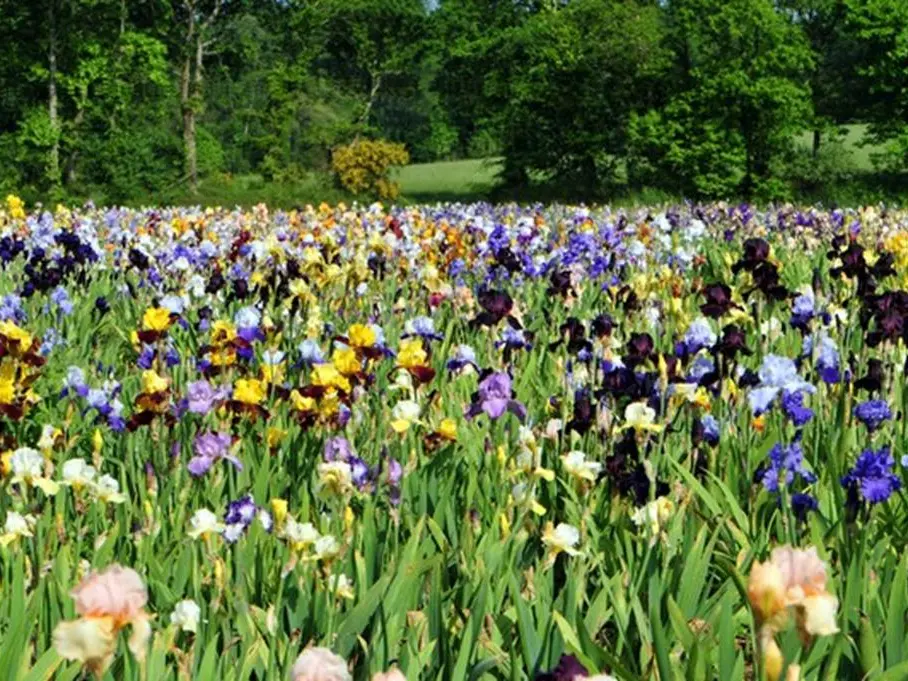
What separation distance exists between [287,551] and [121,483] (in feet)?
2.93

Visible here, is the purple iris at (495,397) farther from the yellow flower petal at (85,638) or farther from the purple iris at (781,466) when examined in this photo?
the yellow flower petal at (85,638)

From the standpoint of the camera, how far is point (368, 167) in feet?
113

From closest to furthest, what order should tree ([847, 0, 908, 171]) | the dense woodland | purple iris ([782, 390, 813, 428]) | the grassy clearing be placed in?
1. purple iris ([782, 390, 813, 428])
2. the dense woodland
3. tree ([847, 0, 908, 171])
4. the grassy clearing

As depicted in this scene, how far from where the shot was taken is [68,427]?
3549 mm

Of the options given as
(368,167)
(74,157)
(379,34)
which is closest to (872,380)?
(368,167)

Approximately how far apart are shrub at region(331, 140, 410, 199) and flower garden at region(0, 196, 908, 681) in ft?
96.9

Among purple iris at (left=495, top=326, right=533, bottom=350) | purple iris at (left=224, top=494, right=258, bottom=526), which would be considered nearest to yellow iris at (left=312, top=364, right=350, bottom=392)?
purple iris at (left=224, top=494, right=258, bottom=526)

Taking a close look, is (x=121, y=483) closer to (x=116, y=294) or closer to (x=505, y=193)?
(x=116, y=294)

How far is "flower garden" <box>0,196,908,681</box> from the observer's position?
201cm

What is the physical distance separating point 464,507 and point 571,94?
35478 millimetres

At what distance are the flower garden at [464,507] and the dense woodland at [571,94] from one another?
91.8ft

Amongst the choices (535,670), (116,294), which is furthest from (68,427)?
(116,294)

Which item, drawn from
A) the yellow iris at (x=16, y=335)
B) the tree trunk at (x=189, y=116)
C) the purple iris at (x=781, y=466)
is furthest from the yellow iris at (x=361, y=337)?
the tree trunk at (x=189, y=116)

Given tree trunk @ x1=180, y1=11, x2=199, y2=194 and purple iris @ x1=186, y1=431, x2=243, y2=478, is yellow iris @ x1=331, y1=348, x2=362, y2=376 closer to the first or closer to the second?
purple iris @ x1=186, y1=431, x2=243, y2=478
